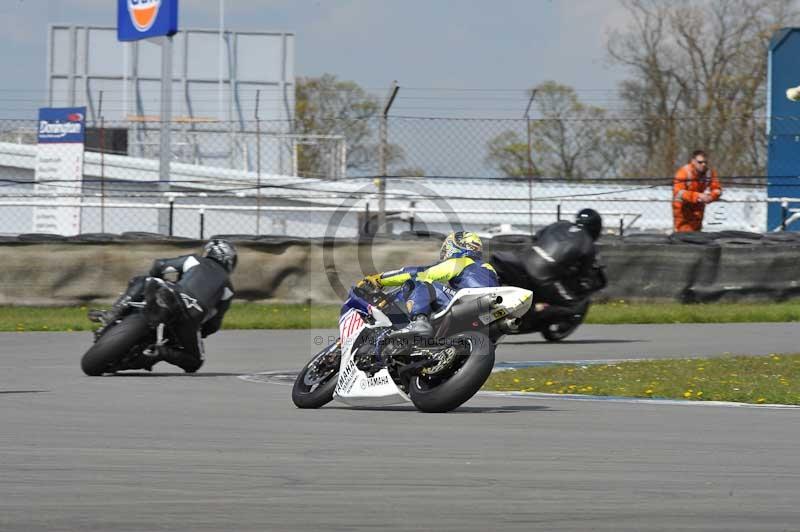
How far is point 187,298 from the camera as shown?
11523 mm

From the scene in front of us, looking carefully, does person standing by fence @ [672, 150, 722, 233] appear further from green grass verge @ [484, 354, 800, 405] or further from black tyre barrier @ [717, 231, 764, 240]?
green grass verge @ [484, 354, 800, 405]

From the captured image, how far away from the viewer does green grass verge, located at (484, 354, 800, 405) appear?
994 cm

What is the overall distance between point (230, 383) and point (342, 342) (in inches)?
94.5

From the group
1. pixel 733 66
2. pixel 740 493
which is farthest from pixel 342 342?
pixel 733 66

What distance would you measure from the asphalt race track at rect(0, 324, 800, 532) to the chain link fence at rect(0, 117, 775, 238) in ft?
29.9

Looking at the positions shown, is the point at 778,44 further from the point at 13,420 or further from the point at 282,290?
the point at 13,420

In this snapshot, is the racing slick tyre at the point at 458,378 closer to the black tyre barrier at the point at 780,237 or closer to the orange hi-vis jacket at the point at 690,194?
the black tyre barrier at the point at 780,237

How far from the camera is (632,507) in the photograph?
522 centimetres

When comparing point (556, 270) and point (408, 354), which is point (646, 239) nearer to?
point (556, 270)

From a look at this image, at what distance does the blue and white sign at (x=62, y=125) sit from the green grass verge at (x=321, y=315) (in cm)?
622

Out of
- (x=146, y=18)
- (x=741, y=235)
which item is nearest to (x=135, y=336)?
(x=741, y=235)

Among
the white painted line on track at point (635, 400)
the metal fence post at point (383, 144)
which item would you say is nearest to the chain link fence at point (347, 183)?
the metal fence post at point (383, 144)

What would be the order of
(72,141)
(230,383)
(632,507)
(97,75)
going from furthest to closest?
1. (97,75)
2. (72,141)
3. (230,383)
4. (632,507)

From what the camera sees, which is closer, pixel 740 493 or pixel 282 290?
pixel 740 493
